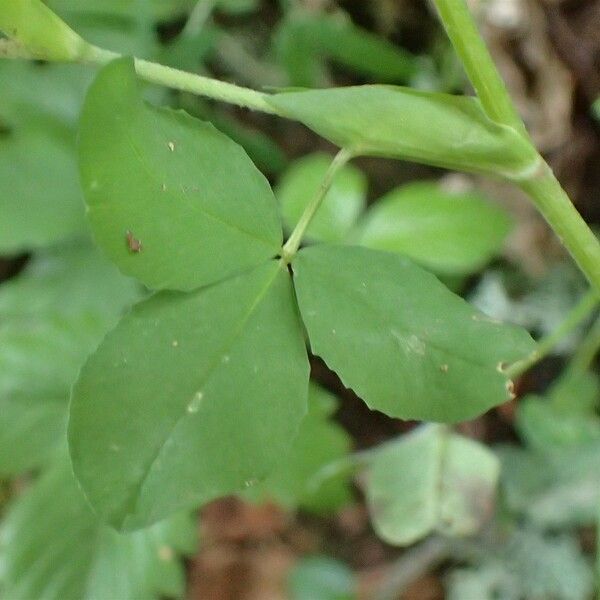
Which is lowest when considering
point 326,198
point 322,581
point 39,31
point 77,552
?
point 322,581

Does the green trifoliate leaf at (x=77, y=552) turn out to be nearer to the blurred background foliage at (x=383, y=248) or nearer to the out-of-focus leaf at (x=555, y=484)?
the blurred background foliage at (x=383, y=248)

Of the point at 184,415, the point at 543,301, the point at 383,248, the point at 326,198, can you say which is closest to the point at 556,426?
the point at 543,301

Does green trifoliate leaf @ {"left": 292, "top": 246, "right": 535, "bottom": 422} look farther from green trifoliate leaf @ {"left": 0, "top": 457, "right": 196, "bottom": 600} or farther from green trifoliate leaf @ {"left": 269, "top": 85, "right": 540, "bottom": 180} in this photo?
green trifoliate leaf @ {"left": 0, "top": 457, "right": 196, "bottom": 600}

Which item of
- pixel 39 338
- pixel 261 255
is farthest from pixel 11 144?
pixel 261 255

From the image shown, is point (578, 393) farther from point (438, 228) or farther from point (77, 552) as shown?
point (77, 552)

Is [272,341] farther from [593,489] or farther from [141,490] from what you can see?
[593,489]

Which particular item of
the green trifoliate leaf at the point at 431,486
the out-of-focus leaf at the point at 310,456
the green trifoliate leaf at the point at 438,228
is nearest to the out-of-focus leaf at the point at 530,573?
the green trifoliate leaf at the point at 431,486
